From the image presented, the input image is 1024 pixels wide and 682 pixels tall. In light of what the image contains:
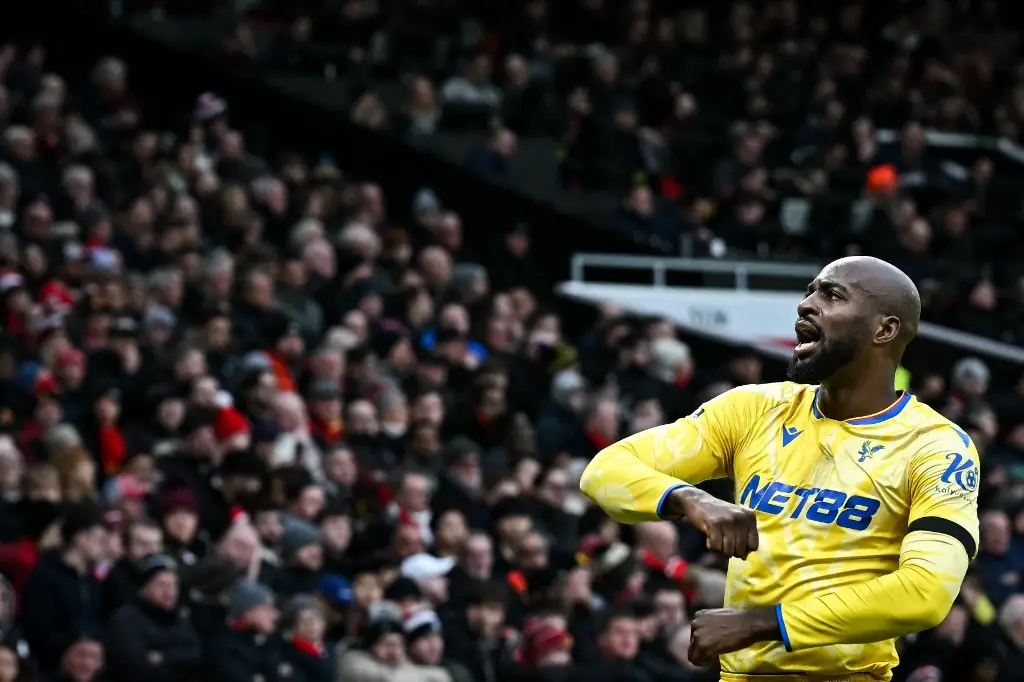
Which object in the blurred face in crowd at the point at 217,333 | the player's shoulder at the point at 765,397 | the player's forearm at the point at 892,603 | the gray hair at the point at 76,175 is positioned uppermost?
the player's shoulder at the point at 765,397

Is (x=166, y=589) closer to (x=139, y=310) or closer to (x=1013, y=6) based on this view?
(x=139, y=310)

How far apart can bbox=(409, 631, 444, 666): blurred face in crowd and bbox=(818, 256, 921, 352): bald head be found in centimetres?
521

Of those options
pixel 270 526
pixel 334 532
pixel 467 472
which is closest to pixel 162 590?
pixel 270 526

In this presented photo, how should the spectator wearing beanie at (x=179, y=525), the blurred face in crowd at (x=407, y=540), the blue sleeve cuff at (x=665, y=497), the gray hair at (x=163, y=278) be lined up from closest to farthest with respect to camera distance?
the blue sleeve cuff at (x=665, y=497) → the spectator wearing beanie at (x=179, y=525) → the blurred face in crowd at (x=407, y=540) → the gray hair at (x=163, y=278)

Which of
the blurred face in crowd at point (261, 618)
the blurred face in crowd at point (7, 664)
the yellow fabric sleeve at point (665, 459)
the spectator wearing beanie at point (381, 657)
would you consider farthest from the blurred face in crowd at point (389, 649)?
the yellow fabric sleeve at point (665, 459)

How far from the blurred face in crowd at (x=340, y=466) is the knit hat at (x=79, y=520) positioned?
2.01 m

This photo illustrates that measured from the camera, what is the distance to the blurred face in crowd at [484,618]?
10570mm

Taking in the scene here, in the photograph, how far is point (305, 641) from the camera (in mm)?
9609

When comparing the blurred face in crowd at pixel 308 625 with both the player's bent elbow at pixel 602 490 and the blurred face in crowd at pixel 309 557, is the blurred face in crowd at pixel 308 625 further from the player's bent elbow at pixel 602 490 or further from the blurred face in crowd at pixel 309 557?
the player's bent elbow at pixel 602 490

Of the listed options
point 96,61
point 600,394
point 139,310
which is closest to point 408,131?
point 96,61

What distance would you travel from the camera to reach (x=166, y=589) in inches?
358

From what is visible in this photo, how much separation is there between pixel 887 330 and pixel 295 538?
5595 millimetres

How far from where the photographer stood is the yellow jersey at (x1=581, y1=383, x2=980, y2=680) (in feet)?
15.7

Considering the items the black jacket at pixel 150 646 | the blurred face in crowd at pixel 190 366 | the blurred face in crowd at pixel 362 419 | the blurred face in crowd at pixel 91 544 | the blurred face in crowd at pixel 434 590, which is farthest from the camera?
the blurred face in crowd at pixel 362 419
